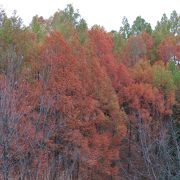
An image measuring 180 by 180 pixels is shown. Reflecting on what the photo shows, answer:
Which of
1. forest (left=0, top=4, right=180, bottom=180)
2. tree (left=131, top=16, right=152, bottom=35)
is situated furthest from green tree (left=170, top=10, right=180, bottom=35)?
forest (left=0, top=4, right=180, bottom=180)

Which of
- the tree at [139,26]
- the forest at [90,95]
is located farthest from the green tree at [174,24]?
the forest at [90,95]

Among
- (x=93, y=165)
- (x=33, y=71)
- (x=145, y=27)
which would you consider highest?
(x=145, y=27)

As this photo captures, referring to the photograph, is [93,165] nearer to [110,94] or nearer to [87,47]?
[110,94]

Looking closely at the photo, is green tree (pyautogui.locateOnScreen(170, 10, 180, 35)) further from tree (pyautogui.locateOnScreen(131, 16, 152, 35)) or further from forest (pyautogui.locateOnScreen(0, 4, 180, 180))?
forest (pyautogui.locateOnScreen(0, 4, 180, 180))

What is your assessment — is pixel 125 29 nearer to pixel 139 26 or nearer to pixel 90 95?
pixel 139 26

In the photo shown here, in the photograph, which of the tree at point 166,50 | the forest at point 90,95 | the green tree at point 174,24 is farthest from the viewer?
the green tree at point 174,24

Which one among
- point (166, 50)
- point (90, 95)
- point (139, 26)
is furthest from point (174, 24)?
point (90, 95)

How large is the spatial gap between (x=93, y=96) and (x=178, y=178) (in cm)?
1871

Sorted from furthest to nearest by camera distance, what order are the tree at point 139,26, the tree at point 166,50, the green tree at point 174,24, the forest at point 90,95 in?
the green tree at point 174,24 → the tree at point 139,26 → the tree at point 166,50 → the forest at point 90,95

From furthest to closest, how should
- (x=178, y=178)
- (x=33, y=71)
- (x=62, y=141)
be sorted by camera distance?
(x=62, y=141) → (x=33, y=71) → (x=178, y=178)

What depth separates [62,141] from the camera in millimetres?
22141

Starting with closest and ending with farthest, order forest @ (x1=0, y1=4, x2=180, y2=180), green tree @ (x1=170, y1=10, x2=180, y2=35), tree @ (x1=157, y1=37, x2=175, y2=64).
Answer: forest @ (x1=0, y1=4, x2=180, y2=180)
tree @ (x1=157, y1=37, x2=175, y2=64)
green tree @ (x1=170, y1=10, x2=180, y2=35)

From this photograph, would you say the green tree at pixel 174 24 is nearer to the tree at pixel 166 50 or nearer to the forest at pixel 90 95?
the tree at pixel 166 50


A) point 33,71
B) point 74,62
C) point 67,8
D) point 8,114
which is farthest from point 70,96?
point 8,114
